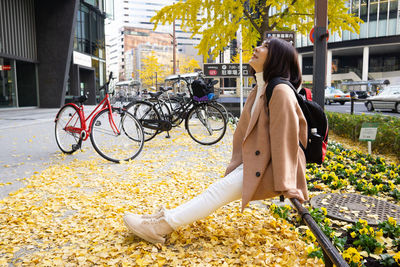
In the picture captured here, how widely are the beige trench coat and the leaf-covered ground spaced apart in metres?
0.53

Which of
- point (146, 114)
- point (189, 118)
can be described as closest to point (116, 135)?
point (146, 114)

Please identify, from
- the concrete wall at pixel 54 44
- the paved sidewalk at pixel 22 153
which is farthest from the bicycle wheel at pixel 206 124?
the concrete wall at pixel 54 44

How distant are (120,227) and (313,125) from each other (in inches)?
69.2

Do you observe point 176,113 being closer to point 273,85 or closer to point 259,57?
point 259,57

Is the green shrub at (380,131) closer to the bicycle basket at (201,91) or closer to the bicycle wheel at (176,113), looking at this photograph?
the bicycle basket at (201,91)

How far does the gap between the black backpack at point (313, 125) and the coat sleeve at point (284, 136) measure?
101mm

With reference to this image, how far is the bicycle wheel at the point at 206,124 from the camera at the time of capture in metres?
6.93

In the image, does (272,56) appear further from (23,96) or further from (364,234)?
(23,96)

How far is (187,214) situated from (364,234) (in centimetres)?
135

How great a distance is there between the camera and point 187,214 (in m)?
2.27

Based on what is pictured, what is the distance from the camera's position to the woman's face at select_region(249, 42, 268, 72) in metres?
2.20

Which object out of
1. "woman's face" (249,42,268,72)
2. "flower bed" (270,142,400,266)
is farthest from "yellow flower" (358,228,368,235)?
"woman's face" (249,42,268,72)

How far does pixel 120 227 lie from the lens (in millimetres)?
2756

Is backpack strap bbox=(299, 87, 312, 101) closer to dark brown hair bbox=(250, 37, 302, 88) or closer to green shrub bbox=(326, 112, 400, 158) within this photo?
dark brown hair bbox=(250, 37, 302, 88)
